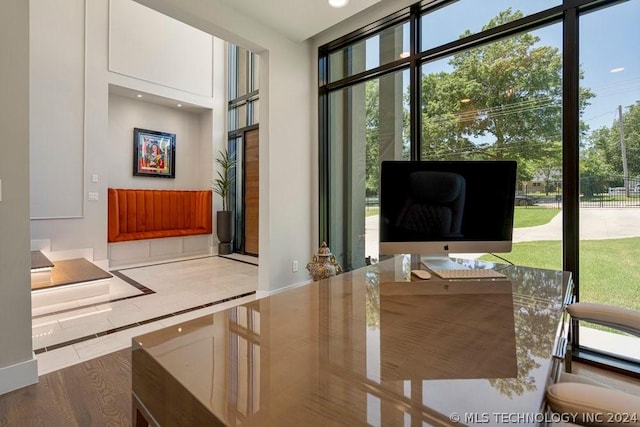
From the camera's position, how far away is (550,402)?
55 cm

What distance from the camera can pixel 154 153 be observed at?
19.3ft

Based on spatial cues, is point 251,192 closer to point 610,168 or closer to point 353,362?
point 610,168

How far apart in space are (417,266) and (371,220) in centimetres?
171

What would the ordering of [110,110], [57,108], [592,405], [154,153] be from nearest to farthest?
[592,405] < [57,108] < [110,110] < [154,153]

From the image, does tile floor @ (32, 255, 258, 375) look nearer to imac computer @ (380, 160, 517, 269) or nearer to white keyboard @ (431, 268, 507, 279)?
imac computer @ (380, 160, 517, 269)

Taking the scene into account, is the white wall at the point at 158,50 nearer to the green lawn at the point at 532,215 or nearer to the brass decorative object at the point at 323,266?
the brass decorative object at the point at 323,266

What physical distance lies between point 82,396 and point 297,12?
10.8ft

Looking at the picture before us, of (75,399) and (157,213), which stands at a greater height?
(157,213)

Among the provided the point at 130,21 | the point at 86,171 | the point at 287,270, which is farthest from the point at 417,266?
the point at 130,21

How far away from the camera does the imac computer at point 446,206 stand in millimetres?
Answer: 1619

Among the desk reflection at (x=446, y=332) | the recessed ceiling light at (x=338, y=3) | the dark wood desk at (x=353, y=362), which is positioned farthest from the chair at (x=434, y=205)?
the recessed ceiling light at (x=338, y=3)

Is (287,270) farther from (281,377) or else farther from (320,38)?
(281,377)

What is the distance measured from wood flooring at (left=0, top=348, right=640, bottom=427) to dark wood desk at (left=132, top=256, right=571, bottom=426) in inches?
46.8

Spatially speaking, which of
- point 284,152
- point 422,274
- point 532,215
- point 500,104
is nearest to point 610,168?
point 532,215
